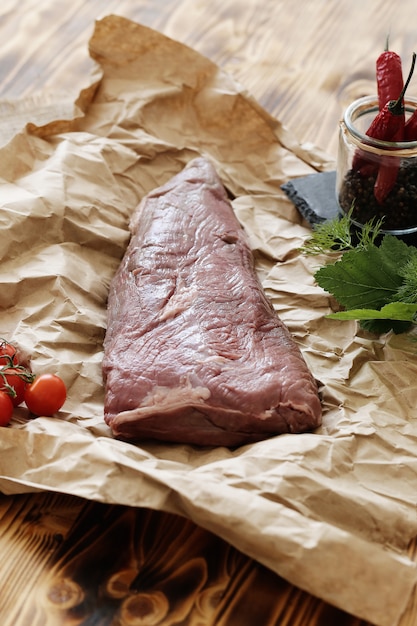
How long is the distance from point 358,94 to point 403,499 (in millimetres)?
2073

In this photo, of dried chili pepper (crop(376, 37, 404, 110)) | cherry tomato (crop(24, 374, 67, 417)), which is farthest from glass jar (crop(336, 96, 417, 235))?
cherry tomato (crop(24, 374, 67, 417))

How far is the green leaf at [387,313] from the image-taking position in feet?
7.24

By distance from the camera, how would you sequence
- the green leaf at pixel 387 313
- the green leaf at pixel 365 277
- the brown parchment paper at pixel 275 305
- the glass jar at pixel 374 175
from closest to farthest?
the brown parchment paper at pixel 275 305, the green leaf at pixel 387 313, the green leaf at pixel 365 277, the glass jar at pixel 374 175

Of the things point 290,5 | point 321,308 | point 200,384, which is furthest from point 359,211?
point 290,5

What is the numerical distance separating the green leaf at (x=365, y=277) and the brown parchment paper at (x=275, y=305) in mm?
120

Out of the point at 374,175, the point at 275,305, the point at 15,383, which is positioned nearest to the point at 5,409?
the point at 15,383

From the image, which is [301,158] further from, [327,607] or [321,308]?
[327,607]

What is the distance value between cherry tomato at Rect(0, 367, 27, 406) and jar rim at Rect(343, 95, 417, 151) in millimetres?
1255

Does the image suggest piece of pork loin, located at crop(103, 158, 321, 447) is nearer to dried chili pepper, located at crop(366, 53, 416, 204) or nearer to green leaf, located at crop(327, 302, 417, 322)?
green leaf, located at crop(327, 302, 417, 322)

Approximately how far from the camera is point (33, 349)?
90.8 inches

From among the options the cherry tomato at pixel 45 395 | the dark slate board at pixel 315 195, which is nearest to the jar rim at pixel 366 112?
the dark slate board at pixel 315 195

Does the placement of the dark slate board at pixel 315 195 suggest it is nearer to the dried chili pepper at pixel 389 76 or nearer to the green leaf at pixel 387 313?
the dried chili pepper at pixel 389 76

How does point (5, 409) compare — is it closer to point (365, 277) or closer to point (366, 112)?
point (365, 277)

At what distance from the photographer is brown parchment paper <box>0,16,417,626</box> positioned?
177 cm
